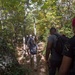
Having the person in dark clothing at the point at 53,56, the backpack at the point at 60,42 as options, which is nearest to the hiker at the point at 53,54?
the person in dark clothing at the point at 53,56

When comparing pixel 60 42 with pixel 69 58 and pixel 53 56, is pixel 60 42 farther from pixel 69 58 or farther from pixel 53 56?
pixel 69 58

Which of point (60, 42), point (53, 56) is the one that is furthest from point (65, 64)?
point (53, 56)

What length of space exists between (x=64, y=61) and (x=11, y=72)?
183cm

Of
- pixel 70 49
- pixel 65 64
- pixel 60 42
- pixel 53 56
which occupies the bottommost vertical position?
pixel 53 56

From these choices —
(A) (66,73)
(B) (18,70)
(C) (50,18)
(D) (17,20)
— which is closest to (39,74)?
(D) (17,20)

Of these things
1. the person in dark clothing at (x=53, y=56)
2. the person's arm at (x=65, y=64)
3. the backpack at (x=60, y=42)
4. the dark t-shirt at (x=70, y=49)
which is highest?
the dark t-shirt at (x=70, y=49)

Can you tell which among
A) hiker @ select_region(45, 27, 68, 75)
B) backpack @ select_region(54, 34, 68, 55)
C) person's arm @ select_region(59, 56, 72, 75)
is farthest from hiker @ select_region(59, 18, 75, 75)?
hiker @ select_region(45, 27, 68, 75)

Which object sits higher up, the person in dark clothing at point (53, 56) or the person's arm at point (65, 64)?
the person's arm at point (65, 64)

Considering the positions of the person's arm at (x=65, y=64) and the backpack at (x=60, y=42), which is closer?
the person's arm at (x=65, y=64)

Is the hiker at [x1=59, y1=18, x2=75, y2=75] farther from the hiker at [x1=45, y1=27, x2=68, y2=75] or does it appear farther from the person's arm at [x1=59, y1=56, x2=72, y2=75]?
the hiker at [x1=45, y1=27, x2=68, y2=75]

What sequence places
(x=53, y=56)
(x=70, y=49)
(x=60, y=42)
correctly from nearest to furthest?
(x=70, y=49) < (x=60, y=42) < (x=53, y=56)

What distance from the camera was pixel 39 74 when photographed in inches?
417

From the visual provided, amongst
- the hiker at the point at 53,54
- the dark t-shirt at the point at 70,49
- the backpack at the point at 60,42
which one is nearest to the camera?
the dark t-shirt at the point at 70,49

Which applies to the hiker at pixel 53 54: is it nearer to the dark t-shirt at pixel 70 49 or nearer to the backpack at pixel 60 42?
the backpack at pixel 60 42
